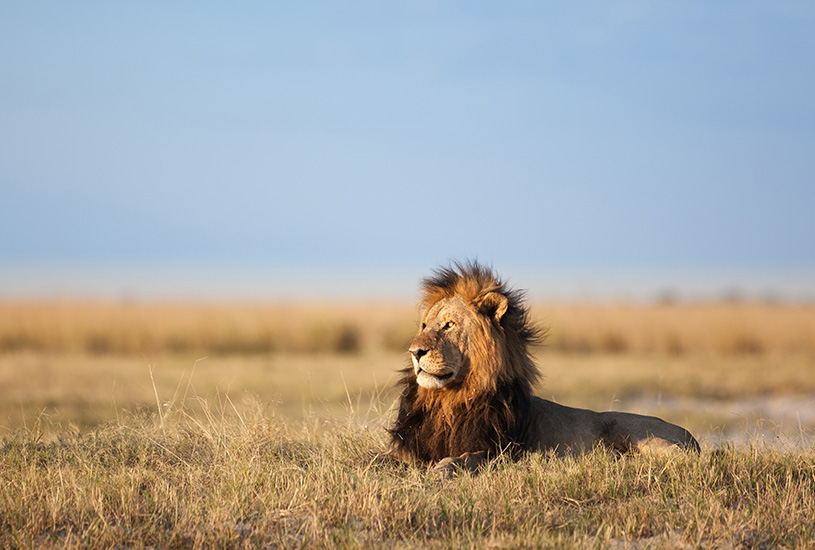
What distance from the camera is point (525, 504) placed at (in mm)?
4449

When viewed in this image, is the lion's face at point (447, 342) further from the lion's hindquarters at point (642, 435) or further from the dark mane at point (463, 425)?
the lion's hindquarters at point (642, 435)

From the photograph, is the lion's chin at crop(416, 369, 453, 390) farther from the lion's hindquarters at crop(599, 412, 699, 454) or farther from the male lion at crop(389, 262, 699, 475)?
the lion's hindquarters at crop(599, 412, 699, 454)

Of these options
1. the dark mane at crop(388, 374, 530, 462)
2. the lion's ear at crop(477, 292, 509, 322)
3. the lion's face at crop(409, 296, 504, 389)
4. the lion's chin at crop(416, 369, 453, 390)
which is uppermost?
the lion's ear at crop(477, 292, 509, 322)

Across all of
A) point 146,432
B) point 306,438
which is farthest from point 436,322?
point 146,432

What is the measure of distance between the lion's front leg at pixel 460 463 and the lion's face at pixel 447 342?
42cm

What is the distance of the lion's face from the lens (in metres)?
5.13

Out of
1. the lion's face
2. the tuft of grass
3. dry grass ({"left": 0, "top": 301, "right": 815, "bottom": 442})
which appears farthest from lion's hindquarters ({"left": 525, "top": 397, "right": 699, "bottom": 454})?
dry grass ({"left": 0, "top": 301, "right": 815, "bottom": 442})

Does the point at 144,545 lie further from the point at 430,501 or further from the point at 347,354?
the point at 347,354

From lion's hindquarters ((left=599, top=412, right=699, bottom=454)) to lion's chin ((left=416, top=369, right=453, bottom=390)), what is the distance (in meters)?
1.19

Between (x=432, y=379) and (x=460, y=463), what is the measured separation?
1.67ft

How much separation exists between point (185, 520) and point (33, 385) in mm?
12933

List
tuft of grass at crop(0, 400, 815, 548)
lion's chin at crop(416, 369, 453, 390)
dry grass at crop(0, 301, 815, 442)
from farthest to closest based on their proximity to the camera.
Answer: dry grass at crop(0, 301, 815, 442), lion's chin at crop(416, 369, 453, 390), tuft of grass at crop(0, 400, 815, 548)

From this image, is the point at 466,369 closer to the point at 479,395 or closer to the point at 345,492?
the point at 479,395

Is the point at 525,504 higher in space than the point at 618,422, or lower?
lower
